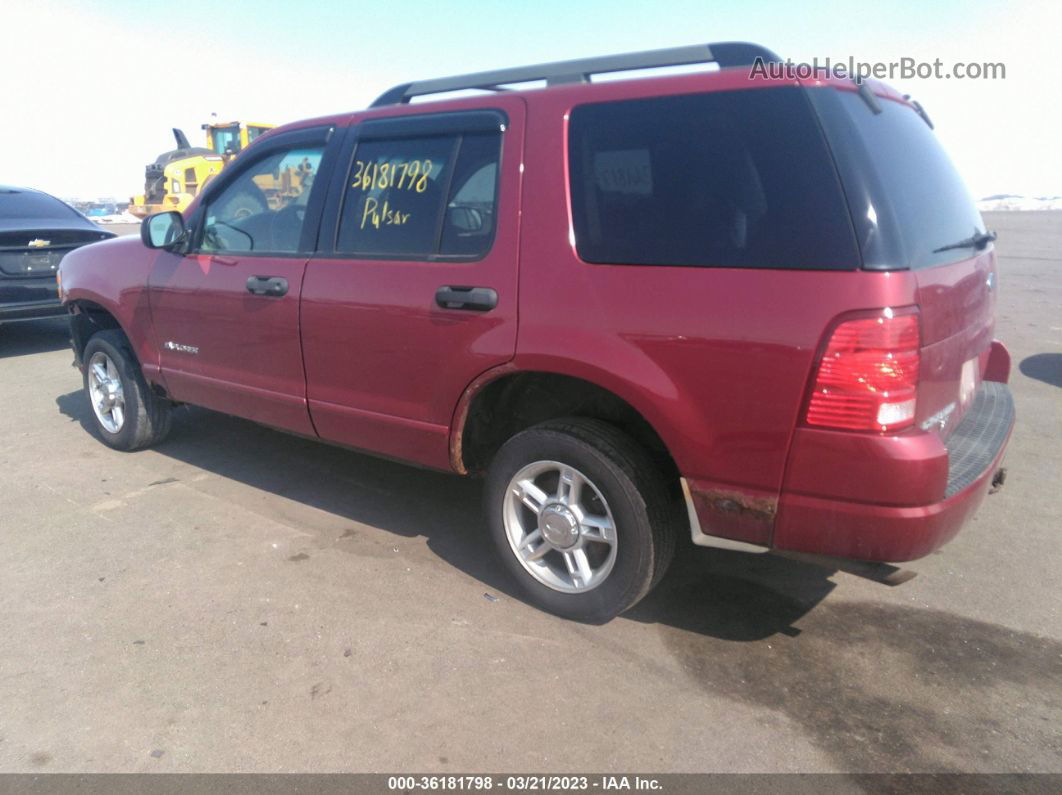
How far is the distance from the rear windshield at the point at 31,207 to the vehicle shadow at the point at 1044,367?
982 centimetres

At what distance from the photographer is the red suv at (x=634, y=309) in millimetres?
2432

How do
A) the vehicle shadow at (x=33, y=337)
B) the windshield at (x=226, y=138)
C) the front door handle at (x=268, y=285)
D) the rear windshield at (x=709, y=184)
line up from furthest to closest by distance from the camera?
the windshield at (x=226, y=138) → the vehicle shadow at (x=33, y=337) → the front door handle at (x=268, y=285) → the rear windshield at (x=709, y=184)

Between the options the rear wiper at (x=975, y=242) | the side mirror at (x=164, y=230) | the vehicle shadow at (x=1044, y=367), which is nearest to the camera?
the rear wiper at (x=975, y=242)

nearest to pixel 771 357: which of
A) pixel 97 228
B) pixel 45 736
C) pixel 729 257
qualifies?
pixel 729 257

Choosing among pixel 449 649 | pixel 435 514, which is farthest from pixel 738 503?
pixel 435 514

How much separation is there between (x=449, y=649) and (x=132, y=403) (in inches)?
122

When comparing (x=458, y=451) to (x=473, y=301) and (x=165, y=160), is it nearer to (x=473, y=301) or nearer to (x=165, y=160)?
(x=473, y=301)

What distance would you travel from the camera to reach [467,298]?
3.14 meters

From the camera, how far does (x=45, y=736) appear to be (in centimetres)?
256

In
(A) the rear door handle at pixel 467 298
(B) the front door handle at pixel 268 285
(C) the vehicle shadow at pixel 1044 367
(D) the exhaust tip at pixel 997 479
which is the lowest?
(C) the vehicle shadow at pixel 1044 367

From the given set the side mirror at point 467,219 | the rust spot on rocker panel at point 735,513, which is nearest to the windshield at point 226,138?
the side mirror at point 467,219

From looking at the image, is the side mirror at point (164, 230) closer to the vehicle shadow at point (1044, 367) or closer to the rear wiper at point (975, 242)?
the rear wiper at point (975, 242)

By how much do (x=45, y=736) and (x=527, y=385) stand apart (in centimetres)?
206

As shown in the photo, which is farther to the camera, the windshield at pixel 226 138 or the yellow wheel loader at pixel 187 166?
the windshield at pixel 226 138
